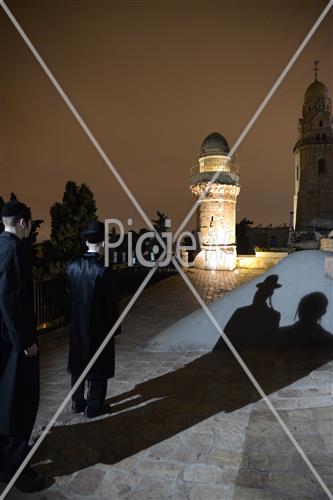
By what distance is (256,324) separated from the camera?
6047mm

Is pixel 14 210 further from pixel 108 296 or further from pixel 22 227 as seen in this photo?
pixel 108 296

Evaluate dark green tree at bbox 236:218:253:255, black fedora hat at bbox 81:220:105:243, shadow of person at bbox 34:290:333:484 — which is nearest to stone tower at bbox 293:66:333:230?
dark green tree at bbox 236:218:253:255

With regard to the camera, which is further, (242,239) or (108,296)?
(242,239)

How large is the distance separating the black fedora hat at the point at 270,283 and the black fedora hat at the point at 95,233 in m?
3.32

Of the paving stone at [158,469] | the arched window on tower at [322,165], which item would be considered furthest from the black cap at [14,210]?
the arched window on tower at [322,165]

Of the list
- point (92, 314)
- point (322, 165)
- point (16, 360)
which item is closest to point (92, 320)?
point (92, 314)

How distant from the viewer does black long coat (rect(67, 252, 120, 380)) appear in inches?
152

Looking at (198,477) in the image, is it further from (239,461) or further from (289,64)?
(289,64)

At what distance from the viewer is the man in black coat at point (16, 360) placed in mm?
2662

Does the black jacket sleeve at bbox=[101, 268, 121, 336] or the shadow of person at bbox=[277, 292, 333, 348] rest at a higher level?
the black jacket sleeve at bbox=[101, 268, 121, 336]

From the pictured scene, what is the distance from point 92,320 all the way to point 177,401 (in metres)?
1.43

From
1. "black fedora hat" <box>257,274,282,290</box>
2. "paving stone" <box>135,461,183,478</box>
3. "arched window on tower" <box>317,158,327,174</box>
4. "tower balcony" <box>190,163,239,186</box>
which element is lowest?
"paving stone" <box>135,461,183,478</box>

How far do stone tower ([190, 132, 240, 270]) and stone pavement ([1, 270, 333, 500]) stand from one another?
73.9 feet

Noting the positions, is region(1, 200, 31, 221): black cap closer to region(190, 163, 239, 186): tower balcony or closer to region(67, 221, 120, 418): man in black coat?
region(67, 221, 120, 418): man in black coat
